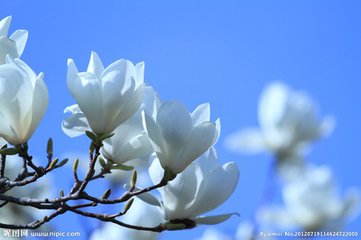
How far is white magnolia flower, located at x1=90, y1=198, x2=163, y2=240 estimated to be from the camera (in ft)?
5.73

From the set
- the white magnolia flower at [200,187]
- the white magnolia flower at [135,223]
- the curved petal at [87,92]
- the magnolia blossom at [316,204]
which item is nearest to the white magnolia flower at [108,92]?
the curved petal at [87,92]

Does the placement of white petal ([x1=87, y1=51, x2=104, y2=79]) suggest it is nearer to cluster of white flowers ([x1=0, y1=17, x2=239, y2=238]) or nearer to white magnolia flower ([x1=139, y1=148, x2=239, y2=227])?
cluster of white flowers ([x1=0, y1=17, x2=239, y2=238])

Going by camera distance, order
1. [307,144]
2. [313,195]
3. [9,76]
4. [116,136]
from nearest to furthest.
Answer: [9,76]
[116,136]
[313,195]
[307,144]

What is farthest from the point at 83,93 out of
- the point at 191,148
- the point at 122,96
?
the point at 191,148

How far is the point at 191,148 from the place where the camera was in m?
0.99

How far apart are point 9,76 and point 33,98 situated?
0.15 feet

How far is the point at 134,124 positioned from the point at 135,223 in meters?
0.74

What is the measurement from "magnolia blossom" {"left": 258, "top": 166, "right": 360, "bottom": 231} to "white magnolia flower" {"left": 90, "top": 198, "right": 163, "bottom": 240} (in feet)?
3.60

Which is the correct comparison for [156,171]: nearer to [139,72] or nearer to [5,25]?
[139,72]

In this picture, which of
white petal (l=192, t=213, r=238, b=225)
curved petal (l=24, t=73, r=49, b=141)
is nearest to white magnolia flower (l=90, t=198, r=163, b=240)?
white petal (l=192, t=213, r=238, b=225)

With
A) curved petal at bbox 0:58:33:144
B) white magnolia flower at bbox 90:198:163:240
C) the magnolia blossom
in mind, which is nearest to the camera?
curved petal at bbox 0:58:33:144

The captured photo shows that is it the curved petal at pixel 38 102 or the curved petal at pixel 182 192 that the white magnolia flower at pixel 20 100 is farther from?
the curved petal at pixel 182 192

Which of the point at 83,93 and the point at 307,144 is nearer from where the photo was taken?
the point at 83,93

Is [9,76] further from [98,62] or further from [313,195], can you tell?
[313,195]
